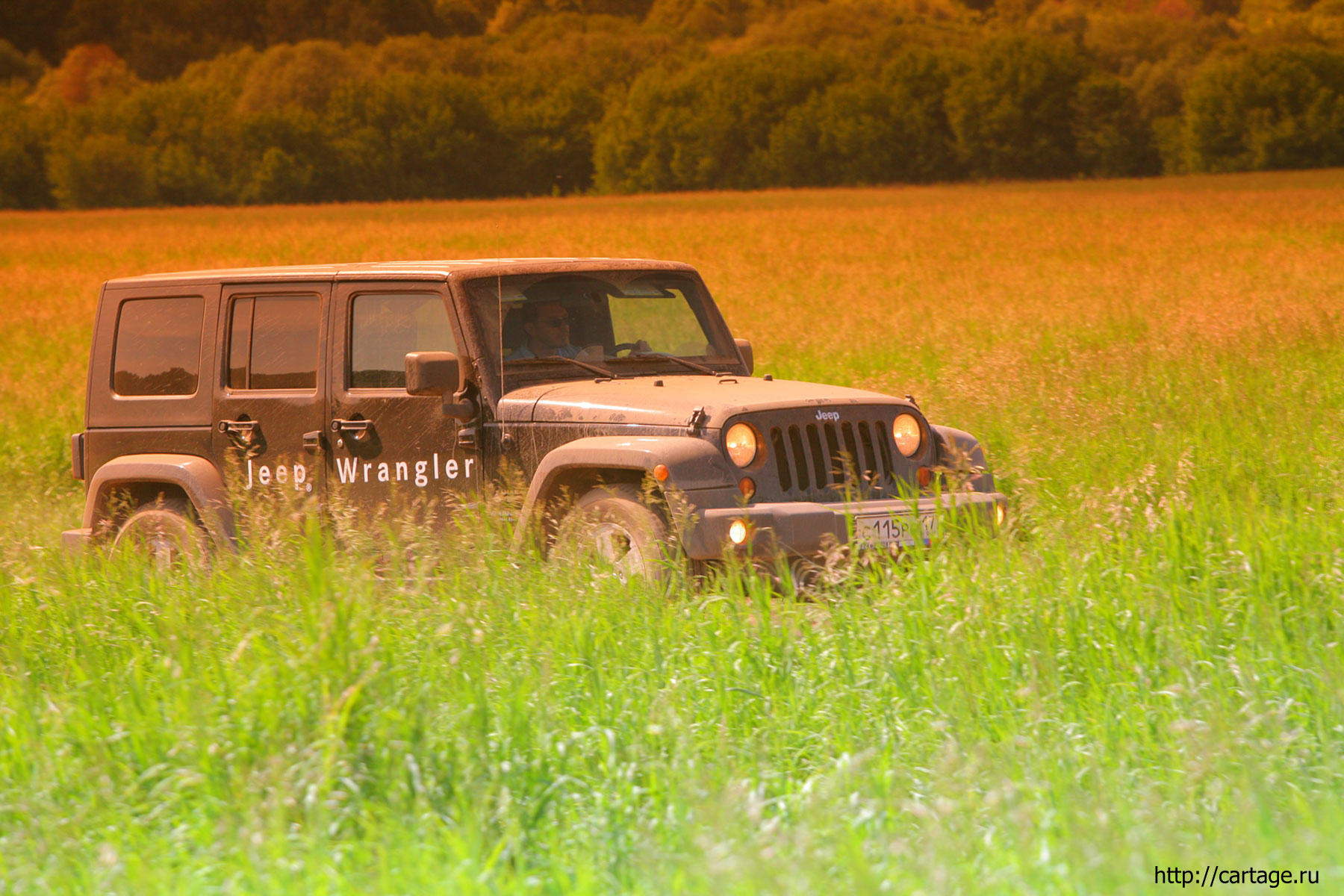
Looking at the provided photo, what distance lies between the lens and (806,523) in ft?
18.4

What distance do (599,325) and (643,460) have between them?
1.33 m

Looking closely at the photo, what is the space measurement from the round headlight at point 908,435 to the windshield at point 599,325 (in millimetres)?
999

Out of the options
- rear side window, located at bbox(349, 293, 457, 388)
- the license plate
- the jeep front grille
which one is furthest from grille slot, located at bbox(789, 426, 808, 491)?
rear side window, located at bbox(349, 293, 457, 388)

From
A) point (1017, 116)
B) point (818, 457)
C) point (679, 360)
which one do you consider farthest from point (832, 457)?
point (1017, 116)

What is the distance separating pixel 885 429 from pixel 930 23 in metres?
110

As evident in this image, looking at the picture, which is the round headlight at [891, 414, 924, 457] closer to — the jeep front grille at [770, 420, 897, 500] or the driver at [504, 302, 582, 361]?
the jeep front grille at [770, 420, 897, 500]

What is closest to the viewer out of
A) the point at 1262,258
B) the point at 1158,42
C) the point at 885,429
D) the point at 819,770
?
the point at 819,770

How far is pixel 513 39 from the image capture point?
11800 cm

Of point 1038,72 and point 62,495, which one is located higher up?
point 1038,72

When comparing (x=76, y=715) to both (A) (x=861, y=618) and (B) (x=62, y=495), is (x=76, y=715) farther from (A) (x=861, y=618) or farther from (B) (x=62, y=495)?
(B) (x=62, y=495)

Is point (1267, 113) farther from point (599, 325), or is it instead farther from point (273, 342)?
point (273, 342)

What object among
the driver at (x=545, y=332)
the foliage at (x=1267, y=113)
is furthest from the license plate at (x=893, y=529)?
the foliage at (x=1267, y=113)

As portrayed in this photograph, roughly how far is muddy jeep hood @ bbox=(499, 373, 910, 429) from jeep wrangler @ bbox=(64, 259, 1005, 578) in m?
0.01

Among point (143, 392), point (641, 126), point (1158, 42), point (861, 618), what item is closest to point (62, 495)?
point (143, 392)
